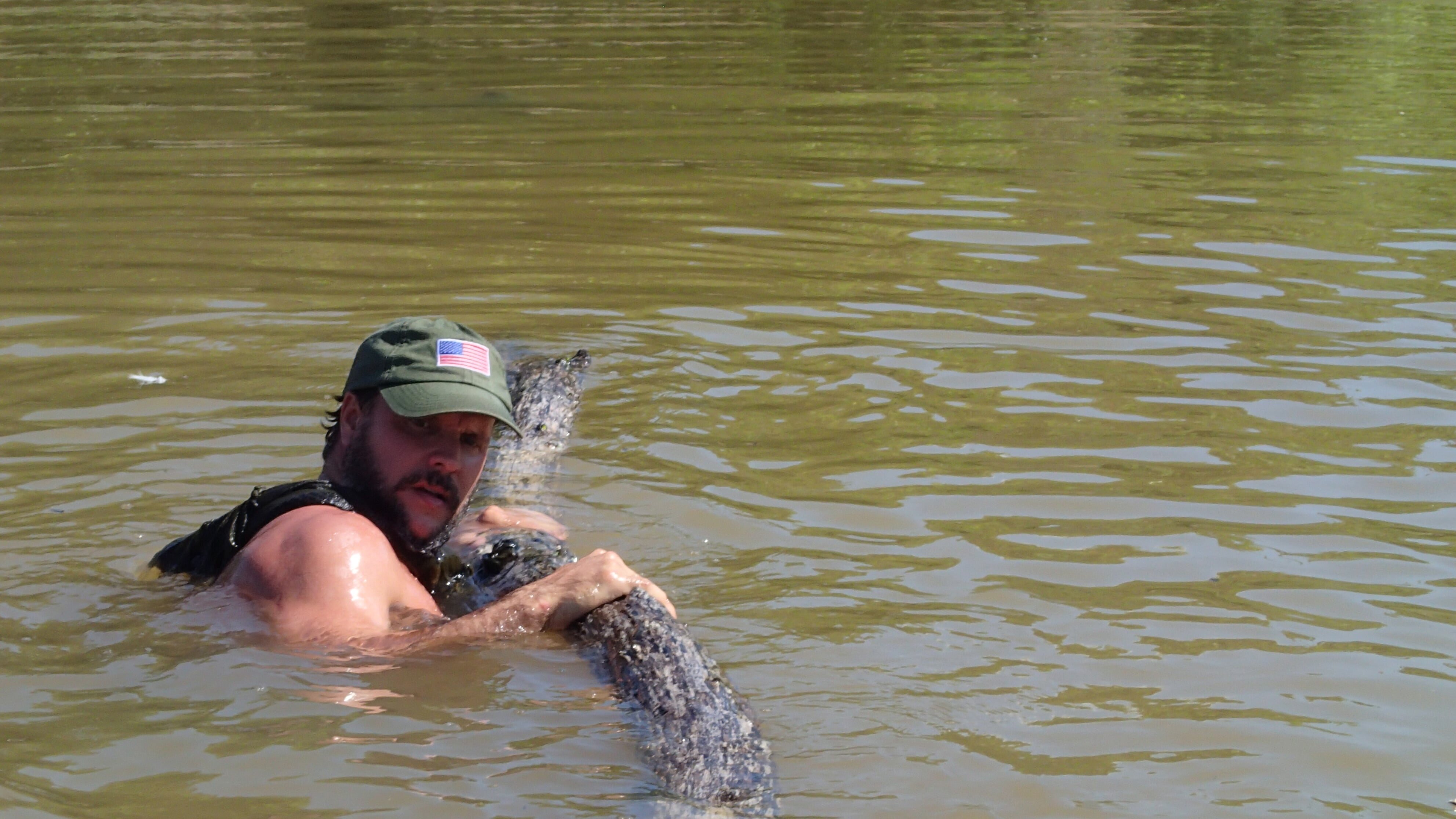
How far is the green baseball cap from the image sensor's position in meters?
4.60

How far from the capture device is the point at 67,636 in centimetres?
501

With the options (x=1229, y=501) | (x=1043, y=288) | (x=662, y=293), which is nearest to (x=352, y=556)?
(x=1229, y=501)

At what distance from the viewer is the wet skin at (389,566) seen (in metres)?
4.48

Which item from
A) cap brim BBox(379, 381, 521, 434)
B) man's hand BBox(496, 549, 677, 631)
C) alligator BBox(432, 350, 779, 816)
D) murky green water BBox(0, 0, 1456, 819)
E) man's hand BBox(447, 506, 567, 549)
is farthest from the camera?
man's hand BBox(447, 506, 567, 549)

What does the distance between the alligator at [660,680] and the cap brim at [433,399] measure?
716 mm

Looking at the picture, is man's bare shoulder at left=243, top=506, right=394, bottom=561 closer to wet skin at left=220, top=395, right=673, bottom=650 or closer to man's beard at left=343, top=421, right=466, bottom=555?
wet skin at left=220, top=395, right=673, bottom=650

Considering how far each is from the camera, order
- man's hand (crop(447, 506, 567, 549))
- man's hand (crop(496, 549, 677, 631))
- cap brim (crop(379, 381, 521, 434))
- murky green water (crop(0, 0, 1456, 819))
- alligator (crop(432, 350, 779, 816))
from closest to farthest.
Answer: alligator (crop(432, 350, 779, 816)) < murky green water (crop(0, 0, 1456, 819)) < cap brim (crop(379, 381, 521, 434)) < man's hand (crop(496, 549, 677, 631)) < man's hand (crop(447, 506, 567, 549))

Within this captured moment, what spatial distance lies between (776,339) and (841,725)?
3.99m

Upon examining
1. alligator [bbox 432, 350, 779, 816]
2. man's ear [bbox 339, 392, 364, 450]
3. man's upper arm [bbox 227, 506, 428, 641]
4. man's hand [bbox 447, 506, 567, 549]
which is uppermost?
man's ear [bbox 339, 392, 364, 450]

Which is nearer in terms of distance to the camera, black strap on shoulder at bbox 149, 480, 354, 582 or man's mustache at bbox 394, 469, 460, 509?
black strap on shoulder at bbox 149, 480, 354, 582

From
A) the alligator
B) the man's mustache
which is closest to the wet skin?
the man's mustache

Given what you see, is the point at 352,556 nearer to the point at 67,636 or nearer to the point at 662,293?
the point at 67,636

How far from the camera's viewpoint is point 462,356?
471 cm

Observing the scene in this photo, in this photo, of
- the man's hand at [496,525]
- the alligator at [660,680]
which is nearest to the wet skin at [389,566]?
the alligator at [660,680]
